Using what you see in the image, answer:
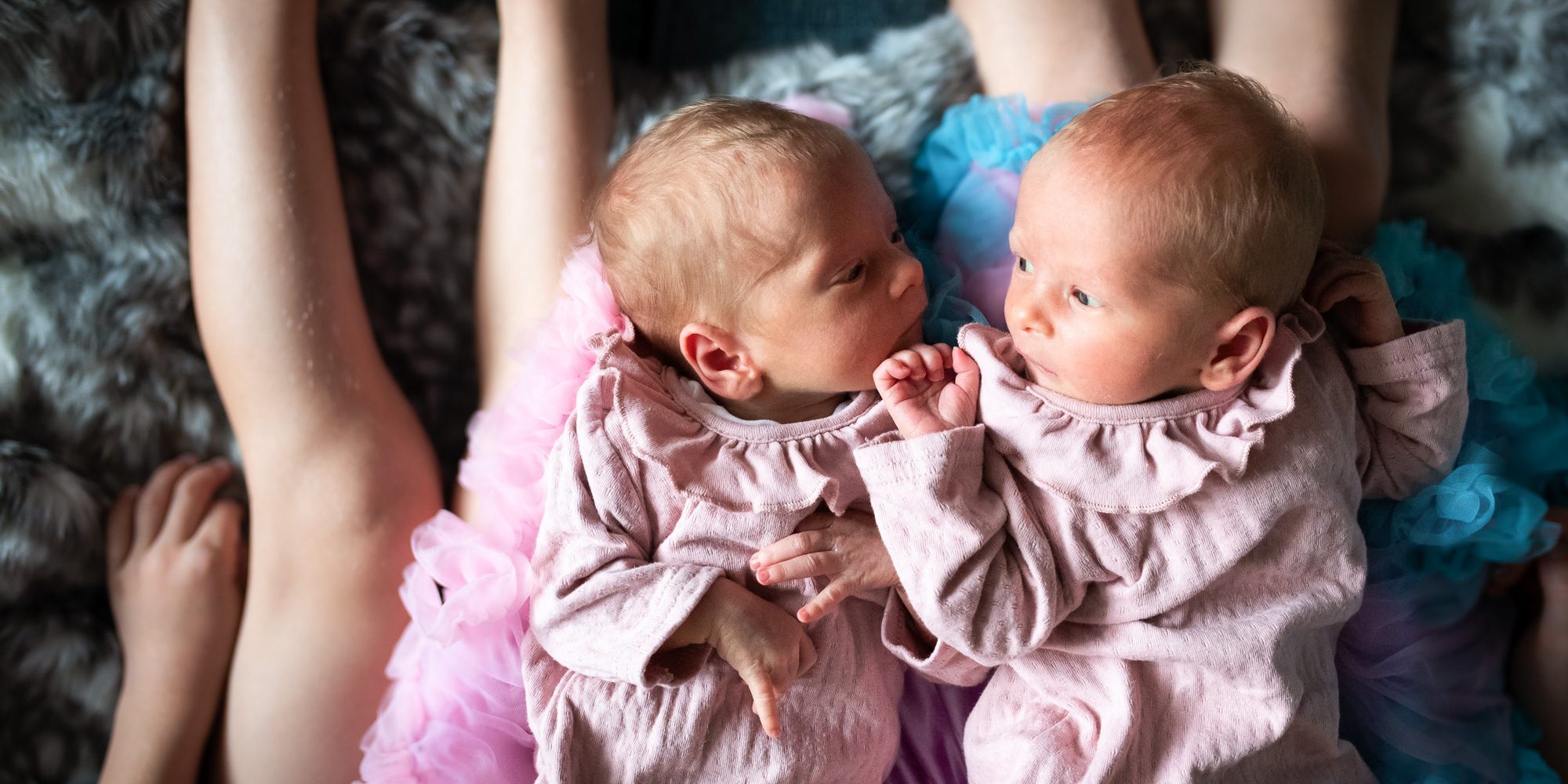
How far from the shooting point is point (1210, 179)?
0.89 metres

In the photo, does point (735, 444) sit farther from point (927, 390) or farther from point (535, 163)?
point (535, 163)

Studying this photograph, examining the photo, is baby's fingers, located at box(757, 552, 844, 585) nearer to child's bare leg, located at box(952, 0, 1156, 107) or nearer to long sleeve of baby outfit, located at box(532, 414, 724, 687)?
long sleeve of baby outfit, located at box(532, 414, 724, 687)

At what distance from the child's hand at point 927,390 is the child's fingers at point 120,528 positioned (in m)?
0.95

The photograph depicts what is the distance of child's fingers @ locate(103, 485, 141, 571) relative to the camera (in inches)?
52.1

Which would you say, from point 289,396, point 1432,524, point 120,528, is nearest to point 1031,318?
point 1432,524

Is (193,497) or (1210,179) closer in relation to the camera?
(1210,179)

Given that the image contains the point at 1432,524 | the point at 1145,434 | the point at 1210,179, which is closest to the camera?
the point at 1210,179

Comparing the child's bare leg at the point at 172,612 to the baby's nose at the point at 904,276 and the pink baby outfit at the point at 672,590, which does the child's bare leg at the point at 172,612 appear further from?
the baby's nose at the point at 904,276

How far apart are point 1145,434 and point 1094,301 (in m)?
0.14

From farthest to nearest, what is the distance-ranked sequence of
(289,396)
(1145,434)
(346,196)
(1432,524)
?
1. (346,196)
2. (289,396)
3. (1432,524)
4. (1145,434)

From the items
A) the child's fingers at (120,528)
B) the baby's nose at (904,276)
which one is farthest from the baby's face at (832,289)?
the child's fingers at (120,528)

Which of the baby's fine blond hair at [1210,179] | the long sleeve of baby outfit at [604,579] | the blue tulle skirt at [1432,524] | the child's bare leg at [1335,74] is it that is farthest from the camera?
the child's bare leg at [1335,74]

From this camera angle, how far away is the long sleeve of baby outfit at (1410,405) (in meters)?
1.03

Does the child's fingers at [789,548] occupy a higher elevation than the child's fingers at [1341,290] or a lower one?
lower
